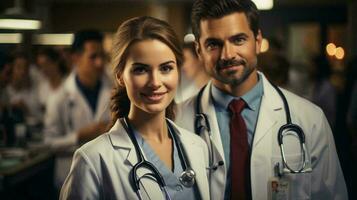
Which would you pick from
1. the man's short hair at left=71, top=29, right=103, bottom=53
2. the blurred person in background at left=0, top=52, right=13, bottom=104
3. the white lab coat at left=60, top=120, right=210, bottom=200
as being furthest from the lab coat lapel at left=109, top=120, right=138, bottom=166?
the man's short hair at left=71, top=29, right=103, bottom=53

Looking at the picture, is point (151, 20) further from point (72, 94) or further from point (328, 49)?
point (72, 94)

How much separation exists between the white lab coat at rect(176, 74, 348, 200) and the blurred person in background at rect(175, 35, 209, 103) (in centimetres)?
3

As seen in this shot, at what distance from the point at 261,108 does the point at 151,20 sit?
39cm

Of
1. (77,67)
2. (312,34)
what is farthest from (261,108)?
(77,67)

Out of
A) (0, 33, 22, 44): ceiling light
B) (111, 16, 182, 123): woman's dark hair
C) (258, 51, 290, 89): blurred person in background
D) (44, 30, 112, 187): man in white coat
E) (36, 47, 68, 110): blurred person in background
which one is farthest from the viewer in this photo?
(36, 47, 68, 110): blurred person in background

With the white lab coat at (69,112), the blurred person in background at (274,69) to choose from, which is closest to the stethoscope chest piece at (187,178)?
the blurred person in background at (274,69)

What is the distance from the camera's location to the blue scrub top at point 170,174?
1.29m

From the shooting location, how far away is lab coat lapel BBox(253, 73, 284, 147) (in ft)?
4.68

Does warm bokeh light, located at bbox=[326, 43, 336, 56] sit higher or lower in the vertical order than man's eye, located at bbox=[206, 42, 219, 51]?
lower

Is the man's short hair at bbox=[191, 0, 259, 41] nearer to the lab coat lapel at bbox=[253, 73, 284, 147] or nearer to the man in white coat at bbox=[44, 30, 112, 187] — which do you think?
the lab coat lapel at bbox=[253, 73, 284, 147]

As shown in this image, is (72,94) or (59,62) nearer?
(72,94)

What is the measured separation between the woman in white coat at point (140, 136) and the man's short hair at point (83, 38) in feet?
2.35

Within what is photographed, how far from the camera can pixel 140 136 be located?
4.29 ft

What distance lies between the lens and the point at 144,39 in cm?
123
